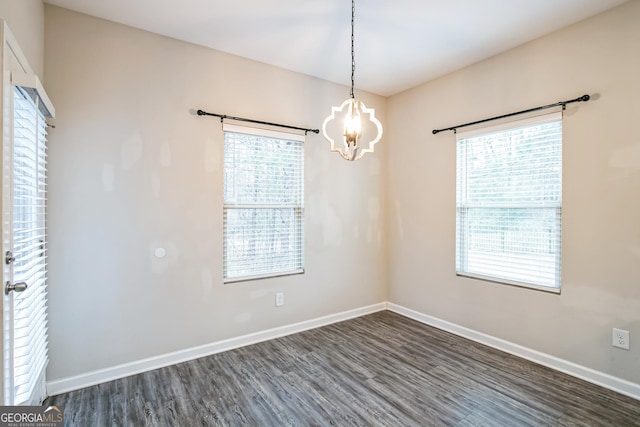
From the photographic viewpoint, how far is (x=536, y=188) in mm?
2842

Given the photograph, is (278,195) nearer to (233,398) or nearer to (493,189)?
(233,398)

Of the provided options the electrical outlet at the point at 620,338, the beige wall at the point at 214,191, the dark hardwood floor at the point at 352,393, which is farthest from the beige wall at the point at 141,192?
the electrical outlet at the point at 620,338

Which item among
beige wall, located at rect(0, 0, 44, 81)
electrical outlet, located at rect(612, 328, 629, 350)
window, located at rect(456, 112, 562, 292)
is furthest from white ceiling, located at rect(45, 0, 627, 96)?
electrical outlet, located at rect(612, 328, 629, 350)

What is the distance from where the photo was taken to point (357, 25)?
8.68 feet

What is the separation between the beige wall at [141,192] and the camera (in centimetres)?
241

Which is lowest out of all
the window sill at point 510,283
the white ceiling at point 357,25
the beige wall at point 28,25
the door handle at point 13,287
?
the window sill at point 510,283

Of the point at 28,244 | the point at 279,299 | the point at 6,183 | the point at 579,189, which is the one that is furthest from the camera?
the point at 279,299

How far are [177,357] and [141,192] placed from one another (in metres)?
1.48

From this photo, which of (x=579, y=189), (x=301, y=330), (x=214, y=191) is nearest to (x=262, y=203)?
(x=214, y=191)

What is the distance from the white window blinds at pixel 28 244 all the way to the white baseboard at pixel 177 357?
1.38 ft

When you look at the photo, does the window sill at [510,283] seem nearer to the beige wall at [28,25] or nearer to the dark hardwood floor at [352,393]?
the dark hardwood floor at [352,393]

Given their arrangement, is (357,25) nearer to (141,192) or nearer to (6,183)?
(141,192)

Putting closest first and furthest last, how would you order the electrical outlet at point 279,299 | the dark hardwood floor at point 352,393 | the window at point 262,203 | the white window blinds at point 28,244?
the white window blinds at point 28,244
the dark hardwood floor at point 352,393
the window at point 262,203
the electrical outlet at point 279,299

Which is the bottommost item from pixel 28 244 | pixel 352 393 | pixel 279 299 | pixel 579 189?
pixel 352 393
